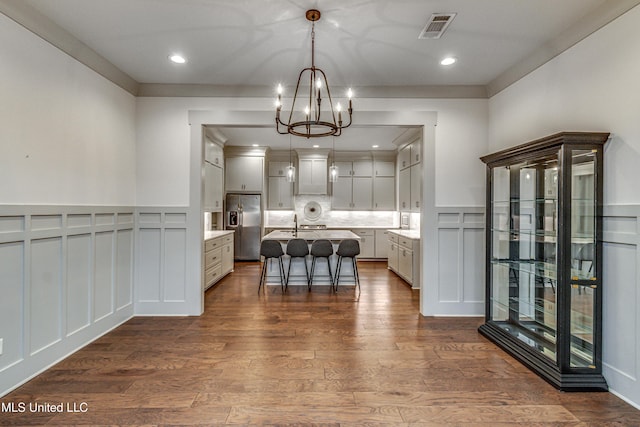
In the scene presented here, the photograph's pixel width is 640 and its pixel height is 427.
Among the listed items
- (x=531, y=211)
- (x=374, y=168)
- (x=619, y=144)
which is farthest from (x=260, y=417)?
(x=374, y=168)

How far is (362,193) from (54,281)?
6321 millimetres

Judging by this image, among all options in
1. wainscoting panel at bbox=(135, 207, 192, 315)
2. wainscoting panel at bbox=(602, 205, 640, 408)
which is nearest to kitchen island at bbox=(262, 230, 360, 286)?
wainscoting panel at bbox=(135, 207, 192, 315)

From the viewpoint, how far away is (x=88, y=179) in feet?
9.73

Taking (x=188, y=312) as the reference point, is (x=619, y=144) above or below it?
above

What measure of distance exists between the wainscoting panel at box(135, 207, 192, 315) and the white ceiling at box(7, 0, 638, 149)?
1568 mm

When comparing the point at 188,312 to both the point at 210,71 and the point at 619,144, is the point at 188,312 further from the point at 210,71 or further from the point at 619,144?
the point at 619,144

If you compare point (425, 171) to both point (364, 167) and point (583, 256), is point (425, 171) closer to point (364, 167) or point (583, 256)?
point (583, 256)

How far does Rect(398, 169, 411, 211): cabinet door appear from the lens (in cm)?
638

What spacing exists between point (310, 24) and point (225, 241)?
419 cm

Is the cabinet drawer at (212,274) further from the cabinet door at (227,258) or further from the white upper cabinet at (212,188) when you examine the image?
the white upper cabinet at (212,188)

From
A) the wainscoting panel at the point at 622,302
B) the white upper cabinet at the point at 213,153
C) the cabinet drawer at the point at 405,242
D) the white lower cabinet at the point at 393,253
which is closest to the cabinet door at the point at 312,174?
the white upper cabinet at the point at 213,153

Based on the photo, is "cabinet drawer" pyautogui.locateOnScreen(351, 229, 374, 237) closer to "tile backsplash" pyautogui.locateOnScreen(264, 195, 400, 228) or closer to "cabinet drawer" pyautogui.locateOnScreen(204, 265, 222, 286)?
"tile backsplash" pyautogui.locateOnScreen(264, 195, 400, 228)

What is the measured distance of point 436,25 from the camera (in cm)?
250

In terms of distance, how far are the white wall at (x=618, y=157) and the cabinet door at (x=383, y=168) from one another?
5.27 metres
